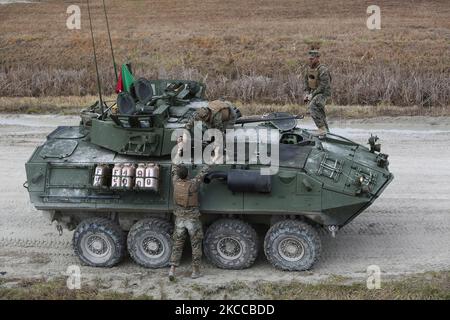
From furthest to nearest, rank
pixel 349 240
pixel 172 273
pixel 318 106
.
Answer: pixel 318 106, pixel 349 240, pixel 172 273

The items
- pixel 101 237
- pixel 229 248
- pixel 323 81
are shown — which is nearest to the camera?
pixel 229 248

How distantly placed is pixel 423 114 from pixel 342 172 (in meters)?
9.10

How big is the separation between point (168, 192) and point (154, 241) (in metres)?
0.75

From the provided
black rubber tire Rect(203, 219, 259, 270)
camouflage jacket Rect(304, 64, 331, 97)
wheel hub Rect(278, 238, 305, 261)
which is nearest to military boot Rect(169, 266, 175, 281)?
black rubber tire Rect(203, 219, 259, 270)

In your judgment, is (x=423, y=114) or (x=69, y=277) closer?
(x=69, y=277)

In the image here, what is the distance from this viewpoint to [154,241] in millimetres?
11023

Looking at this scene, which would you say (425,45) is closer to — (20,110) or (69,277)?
(20,110)

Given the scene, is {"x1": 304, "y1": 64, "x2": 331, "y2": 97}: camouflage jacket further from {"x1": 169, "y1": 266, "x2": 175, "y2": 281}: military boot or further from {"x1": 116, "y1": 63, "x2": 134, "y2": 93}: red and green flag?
{"x1": 169, "y1": 266, "x2": 175, "y2": 281}: military boot

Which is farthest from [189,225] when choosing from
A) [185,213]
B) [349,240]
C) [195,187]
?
[349,240]

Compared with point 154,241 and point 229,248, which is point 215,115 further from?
point 154,241

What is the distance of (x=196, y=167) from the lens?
35.3ft

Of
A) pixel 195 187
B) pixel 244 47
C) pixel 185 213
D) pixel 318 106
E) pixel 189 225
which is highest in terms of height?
pixel 244 47

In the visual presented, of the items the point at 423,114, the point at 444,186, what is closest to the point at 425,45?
the point at 423,114
